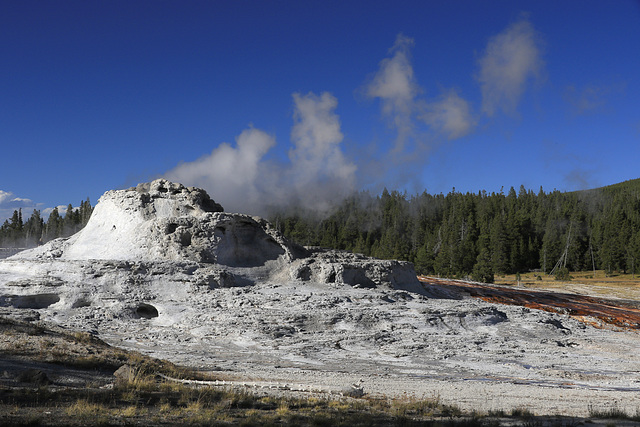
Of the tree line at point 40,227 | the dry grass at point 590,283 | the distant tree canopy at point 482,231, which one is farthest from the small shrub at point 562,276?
the tree line at point 40,227

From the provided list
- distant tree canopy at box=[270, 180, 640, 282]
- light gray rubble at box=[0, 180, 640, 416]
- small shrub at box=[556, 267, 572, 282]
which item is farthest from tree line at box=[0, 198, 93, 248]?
small shrub at box=[556, 267, 572, 282]

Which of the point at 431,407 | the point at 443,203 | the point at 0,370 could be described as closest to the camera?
the point at 431,407

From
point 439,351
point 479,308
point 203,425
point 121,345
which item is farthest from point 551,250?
point 203,425

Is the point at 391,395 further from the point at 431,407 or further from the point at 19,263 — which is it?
the point at 19,263

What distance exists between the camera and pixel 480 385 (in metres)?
11.6

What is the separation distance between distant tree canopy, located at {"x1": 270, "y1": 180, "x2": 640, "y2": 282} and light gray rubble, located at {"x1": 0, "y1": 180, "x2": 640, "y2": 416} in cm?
4014

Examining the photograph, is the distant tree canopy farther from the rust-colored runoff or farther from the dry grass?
the rust-colored runoff

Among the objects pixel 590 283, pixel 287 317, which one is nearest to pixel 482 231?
pixel 590 283

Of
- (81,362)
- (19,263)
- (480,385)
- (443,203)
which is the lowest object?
(480,385)

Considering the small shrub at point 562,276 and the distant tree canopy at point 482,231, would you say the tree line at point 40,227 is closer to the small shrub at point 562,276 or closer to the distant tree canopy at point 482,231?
the distant tree canopy at point 482,231

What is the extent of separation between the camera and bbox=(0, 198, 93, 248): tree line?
3211 inches

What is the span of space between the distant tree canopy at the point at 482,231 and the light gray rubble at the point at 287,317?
132 feet

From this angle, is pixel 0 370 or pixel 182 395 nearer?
pixel 182 395

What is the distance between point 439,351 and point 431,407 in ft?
23.5
